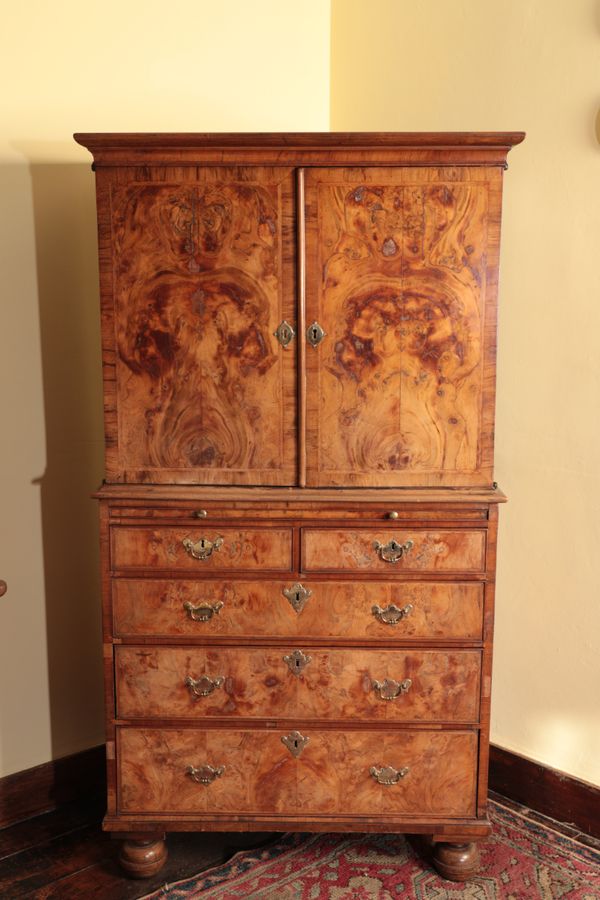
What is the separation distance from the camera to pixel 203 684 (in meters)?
2.28

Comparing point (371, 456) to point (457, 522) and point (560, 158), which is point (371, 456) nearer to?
point (457, 522)

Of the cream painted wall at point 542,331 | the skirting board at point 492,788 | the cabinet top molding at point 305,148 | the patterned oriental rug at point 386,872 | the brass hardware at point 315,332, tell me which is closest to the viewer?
the cabinet top molding at point 305,148

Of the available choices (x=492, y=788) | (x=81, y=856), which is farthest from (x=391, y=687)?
(x=81, y=856)

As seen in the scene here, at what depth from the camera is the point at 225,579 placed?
2.25 metres

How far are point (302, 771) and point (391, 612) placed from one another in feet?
1.67

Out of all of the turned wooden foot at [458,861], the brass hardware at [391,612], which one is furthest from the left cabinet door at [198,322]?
the turned wooden foot at [458,861]

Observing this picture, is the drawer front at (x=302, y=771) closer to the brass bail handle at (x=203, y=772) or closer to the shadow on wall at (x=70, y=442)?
the brass bail handle at (x=203, y=772)

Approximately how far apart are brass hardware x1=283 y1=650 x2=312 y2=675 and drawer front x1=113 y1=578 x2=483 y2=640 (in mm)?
57

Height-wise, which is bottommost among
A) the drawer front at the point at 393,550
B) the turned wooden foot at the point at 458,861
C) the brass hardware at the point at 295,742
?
the turned wooden foot at the point at 458,861

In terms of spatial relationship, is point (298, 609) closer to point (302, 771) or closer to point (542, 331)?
point (302, 771)

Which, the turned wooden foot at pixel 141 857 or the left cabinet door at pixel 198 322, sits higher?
the left cabinet door at pixel 198 322

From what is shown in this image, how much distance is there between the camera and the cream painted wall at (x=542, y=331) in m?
2.49

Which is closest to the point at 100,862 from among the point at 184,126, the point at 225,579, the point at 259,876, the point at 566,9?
the point at 259,876

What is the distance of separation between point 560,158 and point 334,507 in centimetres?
127
